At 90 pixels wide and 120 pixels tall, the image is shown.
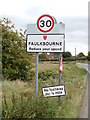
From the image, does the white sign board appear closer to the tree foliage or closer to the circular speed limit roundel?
the circular speed limit roundel

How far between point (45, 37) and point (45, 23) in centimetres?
45

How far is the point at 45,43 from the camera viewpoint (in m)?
7.20

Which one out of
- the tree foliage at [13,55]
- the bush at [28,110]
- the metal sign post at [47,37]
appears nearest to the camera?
the bush at [28,110]

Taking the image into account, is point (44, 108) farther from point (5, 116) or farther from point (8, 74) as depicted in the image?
point (8, 74)

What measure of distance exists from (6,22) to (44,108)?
10.7 metres

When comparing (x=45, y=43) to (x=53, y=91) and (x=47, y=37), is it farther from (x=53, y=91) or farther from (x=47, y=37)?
A: (x=53, y=91)

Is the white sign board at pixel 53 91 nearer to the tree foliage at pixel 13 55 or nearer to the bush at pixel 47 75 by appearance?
the tree foliage at pixel 13 55

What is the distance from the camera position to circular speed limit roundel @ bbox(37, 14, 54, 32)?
7021 mm

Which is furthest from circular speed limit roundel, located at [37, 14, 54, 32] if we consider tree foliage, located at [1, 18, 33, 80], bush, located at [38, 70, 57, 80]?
bush, located at [38, 70, 57, 80]

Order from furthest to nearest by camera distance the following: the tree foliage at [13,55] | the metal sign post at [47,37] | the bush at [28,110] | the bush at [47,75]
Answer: the bush at [47,75], the tree foliage at [13,55], the metal sign post at [47,37], the bush at [28,110]

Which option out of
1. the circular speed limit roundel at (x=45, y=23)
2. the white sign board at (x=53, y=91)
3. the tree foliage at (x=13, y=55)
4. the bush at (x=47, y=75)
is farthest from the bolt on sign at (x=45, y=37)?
the bush at (x=47, y=75)

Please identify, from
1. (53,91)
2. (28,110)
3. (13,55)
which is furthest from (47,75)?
(28,110)

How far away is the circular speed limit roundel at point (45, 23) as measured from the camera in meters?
7.02

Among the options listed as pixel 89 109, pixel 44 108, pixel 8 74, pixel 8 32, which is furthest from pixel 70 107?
pixel 8 32
